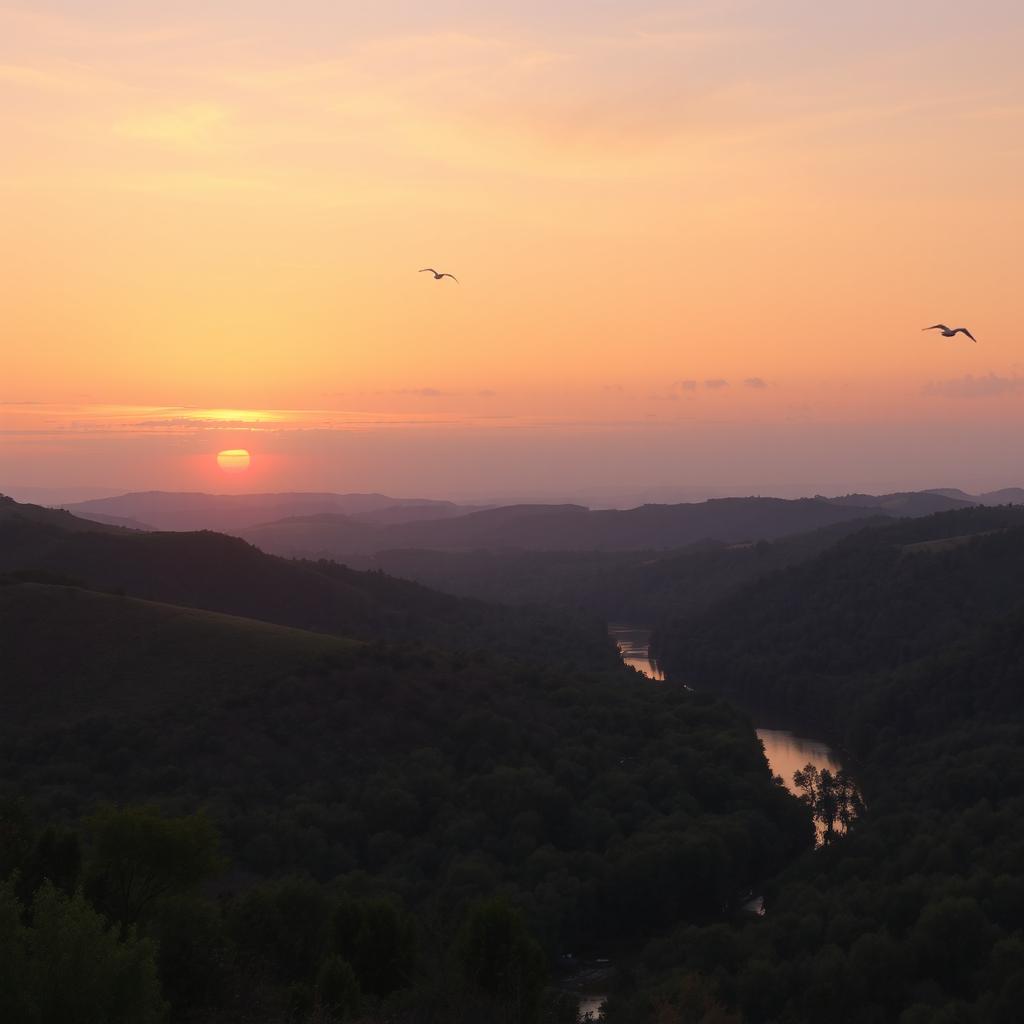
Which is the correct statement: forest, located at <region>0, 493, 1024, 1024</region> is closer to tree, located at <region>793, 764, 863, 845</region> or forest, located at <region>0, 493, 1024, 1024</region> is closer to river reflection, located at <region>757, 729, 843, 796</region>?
tree, located at <region>793, 764, 863, 845</region>

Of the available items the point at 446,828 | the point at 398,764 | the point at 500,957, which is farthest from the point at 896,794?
the point at 500,957

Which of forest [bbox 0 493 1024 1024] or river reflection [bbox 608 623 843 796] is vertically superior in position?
forest [bbox 0 493 1024 1024]


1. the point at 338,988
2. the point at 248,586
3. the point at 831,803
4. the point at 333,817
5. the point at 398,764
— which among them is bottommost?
the point at 831,803

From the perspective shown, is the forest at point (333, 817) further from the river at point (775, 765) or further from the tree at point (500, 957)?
the river at point (775, 765)

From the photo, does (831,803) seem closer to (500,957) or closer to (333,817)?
(333,817)

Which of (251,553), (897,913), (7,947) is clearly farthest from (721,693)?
(7,947)

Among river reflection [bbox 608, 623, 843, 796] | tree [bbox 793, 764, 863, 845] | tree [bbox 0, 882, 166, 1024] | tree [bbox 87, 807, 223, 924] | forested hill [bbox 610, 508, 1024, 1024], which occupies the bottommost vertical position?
river reflection [bbox 608, 623, 843, 796]

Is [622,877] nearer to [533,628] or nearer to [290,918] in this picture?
[290,918]

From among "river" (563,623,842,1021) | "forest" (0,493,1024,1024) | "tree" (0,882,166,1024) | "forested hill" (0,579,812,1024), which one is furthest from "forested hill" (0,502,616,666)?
"tree" (0,882,166,1024)

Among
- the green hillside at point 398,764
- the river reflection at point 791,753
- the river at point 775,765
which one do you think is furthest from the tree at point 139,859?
the river reflection at point 791,753
